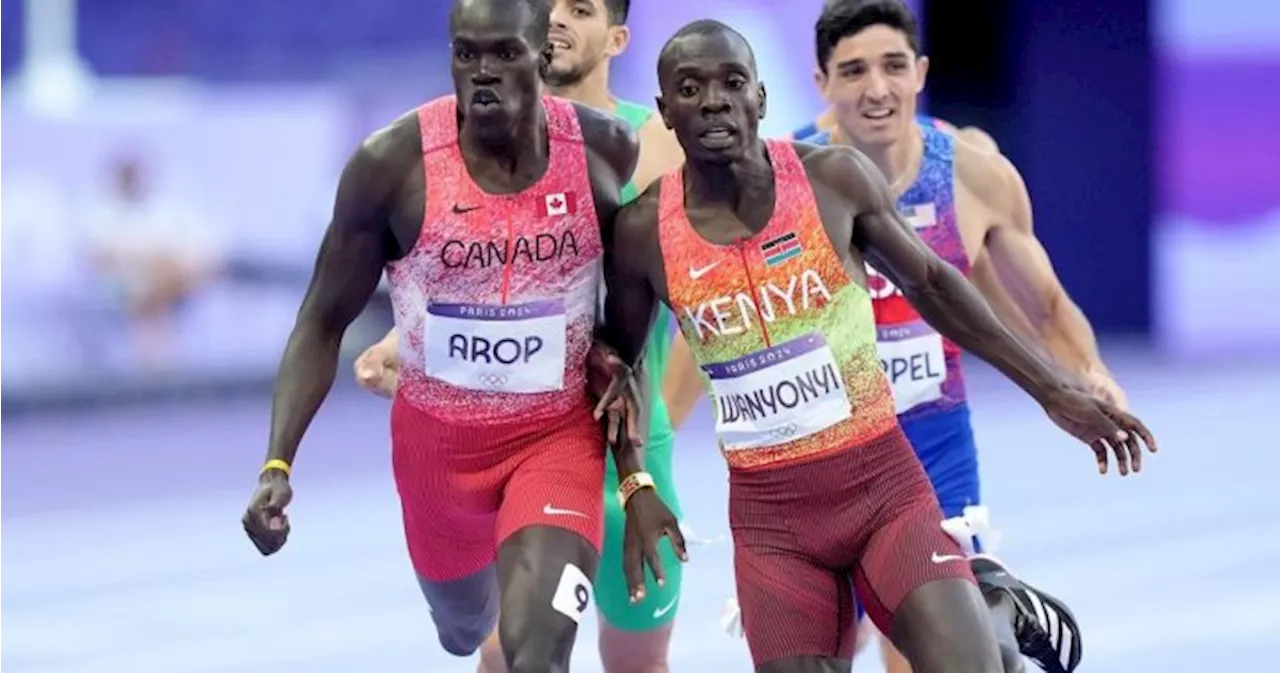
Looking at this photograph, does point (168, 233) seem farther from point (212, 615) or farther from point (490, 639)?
point (490, 639)

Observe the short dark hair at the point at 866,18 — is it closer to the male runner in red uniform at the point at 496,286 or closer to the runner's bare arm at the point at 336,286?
the male runner in red uniform at the point at 496,286

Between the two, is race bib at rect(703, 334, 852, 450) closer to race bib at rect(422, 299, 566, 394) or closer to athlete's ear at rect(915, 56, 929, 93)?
race bib at rect(422, 299, 566, 394)

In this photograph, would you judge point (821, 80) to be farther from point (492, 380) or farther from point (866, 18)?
point (492, 380)

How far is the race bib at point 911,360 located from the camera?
6.01m

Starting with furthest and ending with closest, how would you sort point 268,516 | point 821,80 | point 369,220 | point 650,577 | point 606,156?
1. point 821,80
2. point 650,577
3. point 606,156
4. point 369,220
5. point 268,516

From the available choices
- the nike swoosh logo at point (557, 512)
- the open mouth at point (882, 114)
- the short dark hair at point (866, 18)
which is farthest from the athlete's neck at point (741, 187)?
the short dark hair at point (866, 18)

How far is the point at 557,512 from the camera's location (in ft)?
16.4

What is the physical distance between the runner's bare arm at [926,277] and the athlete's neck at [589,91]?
1.42 metres

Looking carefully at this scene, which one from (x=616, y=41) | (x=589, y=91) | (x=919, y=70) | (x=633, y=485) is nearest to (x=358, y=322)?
(x=616, y=41)

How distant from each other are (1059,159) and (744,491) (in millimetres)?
14493

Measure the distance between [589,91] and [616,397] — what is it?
1515 mm

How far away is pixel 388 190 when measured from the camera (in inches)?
199

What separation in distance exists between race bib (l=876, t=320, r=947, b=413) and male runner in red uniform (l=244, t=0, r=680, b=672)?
1.10m

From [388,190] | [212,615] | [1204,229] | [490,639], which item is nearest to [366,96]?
[1204,229]
